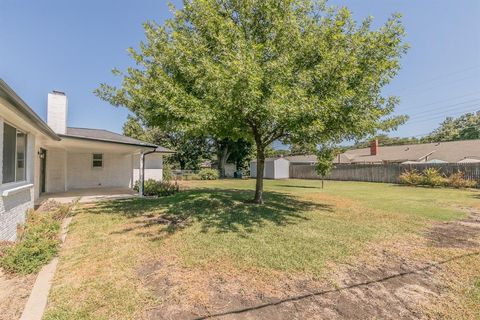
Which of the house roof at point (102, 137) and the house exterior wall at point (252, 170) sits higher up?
the house roof at point (102, 137)

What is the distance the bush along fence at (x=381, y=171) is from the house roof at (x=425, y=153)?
301 inches

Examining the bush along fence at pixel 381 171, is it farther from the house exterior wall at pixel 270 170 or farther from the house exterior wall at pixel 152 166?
the house exterior wall at pixel 152 166

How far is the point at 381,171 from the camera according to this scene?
77.1ft

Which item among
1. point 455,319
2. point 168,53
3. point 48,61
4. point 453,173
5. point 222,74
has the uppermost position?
point 48,61

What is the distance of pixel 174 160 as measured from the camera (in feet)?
115

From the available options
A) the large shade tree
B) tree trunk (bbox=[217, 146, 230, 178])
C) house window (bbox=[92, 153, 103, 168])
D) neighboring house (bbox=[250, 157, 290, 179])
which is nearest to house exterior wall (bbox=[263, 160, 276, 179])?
neighboring house (bbox=[250, 157, 290, 179])

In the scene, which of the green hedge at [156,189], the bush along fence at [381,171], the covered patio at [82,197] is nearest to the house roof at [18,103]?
the covered patio at [82,197]

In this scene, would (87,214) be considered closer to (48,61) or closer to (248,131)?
(248,131)

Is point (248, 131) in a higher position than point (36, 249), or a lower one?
higher

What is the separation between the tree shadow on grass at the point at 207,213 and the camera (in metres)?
7.07

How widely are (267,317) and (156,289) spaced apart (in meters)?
1.60

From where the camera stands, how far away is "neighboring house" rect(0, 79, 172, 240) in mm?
5227

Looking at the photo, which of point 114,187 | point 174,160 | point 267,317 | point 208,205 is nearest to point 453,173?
point 208,205

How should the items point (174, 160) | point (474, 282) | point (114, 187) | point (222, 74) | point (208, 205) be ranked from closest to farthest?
point (474, 282)
point (222, 74)
point (208, 205)
point (114, 187)
point (174, 160)
